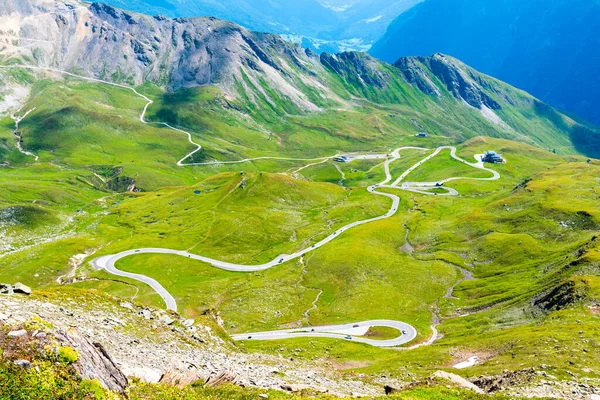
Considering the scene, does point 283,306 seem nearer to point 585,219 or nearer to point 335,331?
point 335,331

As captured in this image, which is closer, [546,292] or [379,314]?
[546,292]

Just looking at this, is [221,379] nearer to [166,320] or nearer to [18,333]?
[18,333]

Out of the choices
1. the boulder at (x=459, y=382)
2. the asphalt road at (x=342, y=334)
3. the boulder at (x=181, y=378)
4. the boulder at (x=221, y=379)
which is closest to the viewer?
the boulder at (x=181, y=378)

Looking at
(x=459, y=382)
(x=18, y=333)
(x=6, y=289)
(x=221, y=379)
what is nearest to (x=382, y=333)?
(x=459, y=382)

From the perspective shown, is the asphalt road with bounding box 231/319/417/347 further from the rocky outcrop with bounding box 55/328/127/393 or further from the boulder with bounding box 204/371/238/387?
the rocky outcrop with bounding box 55/328/127/393

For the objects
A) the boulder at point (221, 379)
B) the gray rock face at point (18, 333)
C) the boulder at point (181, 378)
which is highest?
A: the gray rock face at point (18, 333)

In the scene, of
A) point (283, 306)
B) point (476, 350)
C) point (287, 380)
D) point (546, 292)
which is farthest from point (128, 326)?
point (546, 292)

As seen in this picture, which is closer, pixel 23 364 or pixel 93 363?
pixel 23 364

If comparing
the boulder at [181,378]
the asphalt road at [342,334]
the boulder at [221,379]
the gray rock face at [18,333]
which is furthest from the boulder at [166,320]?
the asphalt road at [342,334]

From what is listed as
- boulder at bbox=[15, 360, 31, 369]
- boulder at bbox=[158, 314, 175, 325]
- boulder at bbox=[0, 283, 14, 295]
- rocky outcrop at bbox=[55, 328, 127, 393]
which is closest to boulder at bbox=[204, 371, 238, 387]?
rocky outcrop at bbox=[55, 328, 127, 393]

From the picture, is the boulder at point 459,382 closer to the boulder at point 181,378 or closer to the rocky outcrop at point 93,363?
the boulder at point 181,378

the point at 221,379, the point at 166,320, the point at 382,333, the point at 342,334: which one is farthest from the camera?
the point at 382,333
